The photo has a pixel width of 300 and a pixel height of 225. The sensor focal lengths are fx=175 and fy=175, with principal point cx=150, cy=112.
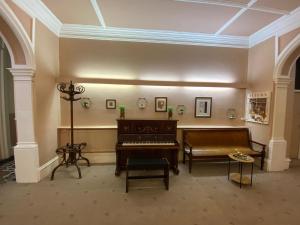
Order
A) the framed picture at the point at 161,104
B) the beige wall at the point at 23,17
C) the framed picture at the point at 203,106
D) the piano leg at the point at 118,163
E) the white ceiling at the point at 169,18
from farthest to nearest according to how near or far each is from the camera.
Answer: the framed picture at the point at 203,106, the framed picture at the point at 161,104, the piano leg at the point at 118,163, the white ceiling at the point at 169,18, the beige wall at the point at 23,17

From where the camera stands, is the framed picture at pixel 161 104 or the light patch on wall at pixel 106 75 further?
the framed picture at pixel 161 104

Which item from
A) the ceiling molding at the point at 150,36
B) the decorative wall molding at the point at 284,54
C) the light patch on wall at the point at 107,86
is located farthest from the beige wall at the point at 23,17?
the decorative wall molding at the point at 284,54

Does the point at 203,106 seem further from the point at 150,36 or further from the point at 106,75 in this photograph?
the point at 106,75

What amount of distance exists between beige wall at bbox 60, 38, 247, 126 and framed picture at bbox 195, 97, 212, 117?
0.12 m

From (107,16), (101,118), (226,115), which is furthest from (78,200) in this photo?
(226,115)

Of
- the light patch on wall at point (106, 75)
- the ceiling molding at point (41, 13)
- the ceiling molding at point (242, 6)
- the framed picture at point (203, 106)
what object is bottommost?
the framed picture at point (203, 106)

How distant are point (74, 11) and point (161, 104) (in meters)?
2.61

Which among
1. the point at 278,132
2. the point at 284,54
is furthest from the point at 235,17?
the point at 278,132

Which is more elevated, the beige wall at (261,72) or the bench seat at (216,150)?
the beige wall at (261,72)

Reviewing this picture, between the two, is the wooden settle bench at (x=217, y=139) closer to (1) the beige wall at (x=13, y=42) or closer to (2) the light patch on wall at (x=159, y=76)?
(2) the light patch on wall at (x=159, y=76)

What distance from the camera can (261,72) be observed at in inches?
162

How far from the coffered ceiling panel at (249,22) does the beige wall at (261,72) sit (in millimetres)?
434

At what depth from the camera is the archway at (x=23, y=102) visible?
111 inches

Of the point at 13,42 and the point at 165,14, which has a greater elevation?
the point at 165,14
